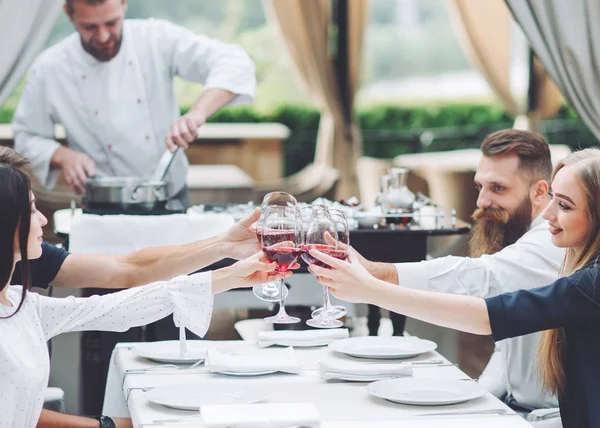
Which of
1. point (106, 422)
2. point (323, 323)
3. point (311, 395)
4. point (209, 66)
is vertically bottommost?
point (106, 422)

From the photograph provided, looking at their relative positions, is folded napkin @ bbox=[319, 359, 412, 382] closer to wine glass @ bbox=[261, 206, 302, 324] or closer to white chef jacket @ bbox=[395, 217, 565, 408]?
wine glass @ bbox=[261, 206, 302, 324]

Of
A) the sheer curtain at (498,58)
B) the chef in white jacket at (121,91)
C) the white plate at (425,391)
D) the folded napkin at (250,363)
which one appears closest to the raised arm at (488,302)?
the white plate at (425,391)

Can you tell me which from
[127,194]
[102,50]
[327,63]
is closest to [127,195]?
[127,194]

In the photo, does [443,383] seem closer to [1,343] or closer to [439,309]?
[439,309]

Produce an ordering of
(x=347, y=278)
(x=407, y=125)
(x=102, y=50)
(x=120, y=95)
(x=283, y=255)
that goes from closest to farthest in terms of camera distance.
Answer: (x=347, y=278)
(x=283, y=255)
(x=102, y=50)
(x=120, y=95)
(x=407, y=125)

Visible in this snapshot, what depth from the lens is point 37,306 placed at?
7.36 feet

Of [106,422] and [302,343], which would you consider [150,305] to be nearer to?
[106,422]

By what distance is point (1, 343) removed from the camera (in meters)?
2.04

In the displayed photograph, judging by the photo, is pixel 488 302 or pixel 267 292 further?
pixel 267 292

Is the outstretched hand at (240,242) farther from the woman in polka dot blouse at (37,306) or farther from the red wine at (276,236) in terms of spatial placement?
the red wine at (276,236)

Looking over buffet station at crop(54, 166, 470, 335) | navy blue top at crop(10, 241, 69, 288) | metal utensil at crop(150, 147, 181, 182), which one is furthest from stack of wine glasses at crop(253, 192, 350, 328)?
metal utensil at crop(150, 147, 181, 182)

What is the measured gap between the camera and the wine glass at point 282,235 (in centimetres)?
219

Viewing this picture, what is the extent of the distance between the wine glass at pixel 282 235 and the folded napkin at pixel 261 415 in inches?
14.2

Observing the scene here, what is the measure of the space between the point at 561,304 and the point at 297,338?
0.69 meters
